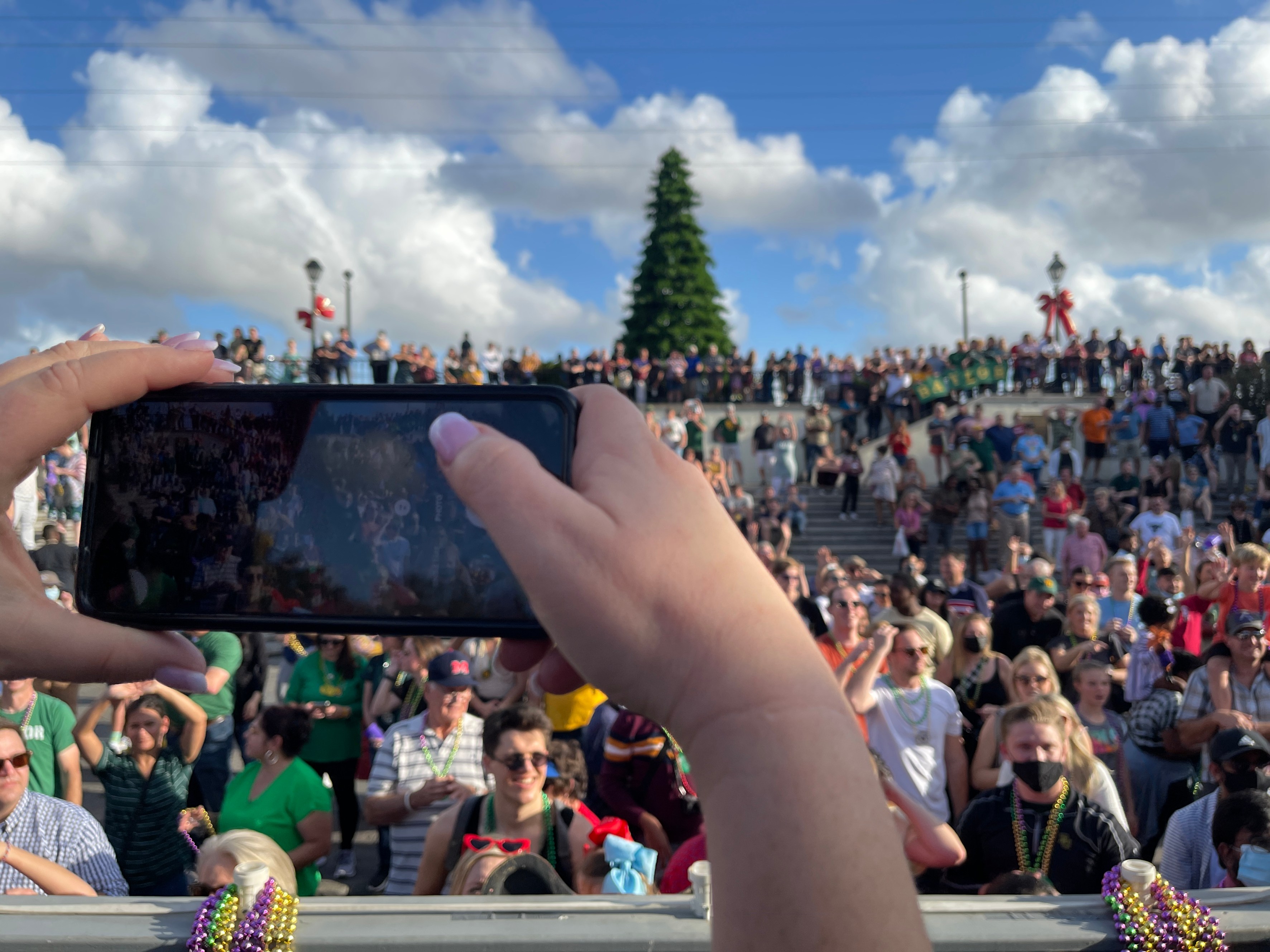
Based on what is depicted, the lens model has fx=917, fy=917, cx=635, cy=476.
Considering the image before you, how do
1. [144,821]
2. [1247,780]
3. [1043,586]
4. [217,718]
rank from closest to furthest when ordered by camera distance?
[1247,780]
[144,821]
[217,718]
[1043,586]

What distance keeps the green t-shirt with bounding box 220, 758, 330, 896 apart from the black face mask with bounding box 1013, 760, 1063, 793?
351cm

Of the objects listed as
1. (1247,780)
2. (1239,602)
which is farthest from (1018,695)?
(1239,602)

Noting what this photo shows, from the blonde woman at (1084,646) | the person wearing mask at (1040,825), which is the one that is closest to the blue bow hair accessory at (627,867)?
the person wearing mask at (1040,825)

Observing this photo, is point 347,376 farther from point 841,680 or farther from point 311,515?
point 311,515

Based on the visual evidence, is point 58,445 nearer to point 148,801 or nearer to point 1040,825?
point 1040,825

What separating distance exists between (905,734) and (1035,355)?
2419 centimetres

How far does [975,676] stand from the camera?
6.79 metres

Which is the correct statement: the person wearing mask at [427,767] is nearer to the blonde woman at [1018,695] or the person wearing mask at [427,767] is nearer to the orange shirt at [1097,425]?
the blonde woman at [1018,695]

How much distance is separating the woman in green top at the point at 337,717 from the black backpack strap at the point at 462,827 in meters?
2.69

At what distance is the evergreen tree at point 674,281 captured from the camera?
57.4 m

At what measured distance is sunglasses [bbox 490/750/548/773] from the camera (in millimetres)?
4070

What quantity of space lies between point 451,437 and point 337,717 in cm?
604

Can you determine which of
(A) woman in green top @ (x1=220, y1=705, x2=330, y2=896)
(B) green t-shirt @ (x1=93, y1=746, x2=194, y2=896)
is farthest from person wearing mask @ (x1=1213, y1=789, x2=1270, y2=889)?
(B) green t-shirt @ (x1=93, y1=746, x2=194, y2=896)

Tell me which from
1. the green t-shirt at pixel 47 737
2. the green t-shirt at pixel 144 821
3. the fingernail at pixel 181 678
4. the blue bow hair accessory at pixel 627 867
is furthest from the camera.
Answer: the green t-shirt at pixel 47 737
